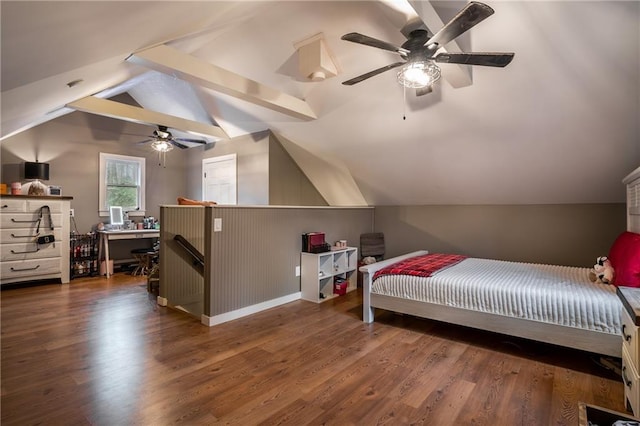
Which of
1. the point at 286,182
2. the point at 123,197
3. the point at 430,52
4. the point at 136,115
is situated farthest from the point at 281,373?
the point at 123,197

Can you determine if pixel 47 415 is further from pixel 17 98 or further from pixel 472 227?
pixel 472 227

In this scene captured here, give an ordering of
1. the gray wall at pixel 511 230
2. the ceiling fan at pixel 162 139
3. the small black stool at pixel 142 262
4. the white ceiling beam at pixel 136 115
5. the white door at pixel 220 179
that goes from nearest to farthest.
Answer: the gray wall at pixel 511 230 < the white ceiling beam at pixel 136 115 < the ceiling fan at pixel 162 139 < the small black stool at pixel 142 262 < the white door at pixel 220 179

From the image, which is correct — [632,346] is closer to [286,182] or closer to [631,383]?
[631,383]

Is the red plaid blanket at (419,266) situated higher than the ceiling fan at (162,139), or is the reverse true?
the ceiling fan at (162,139)

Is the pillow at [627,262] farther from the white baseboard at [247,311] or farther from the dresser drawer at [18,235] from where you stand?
the dresser drawer at [18,235]

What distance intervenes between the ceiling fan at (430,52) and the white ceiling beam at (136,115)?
376 cm

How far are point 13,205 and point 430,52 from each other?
5.88m

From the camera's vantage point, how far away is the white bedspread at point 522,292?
2328 mm

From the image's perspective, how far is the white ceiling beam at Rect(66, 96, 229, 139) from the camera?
425 centimetres

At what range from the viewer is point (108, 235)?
5.47 meters

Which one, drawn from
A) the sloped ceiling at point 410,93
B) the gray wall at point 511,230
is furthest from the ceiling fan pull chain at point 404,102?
the gray wall at point 511,230

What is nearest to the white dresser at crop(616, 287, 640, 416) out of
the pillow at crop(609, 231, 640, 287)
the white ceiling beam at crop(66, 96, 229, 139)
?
the pillow at crop(609, 231, 640, 287)

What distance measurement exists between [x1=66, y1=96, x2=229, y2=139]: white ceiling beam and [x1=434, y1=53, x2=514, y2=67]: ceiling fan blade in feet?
14.4

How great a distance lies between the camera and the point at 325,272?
4328 mm
